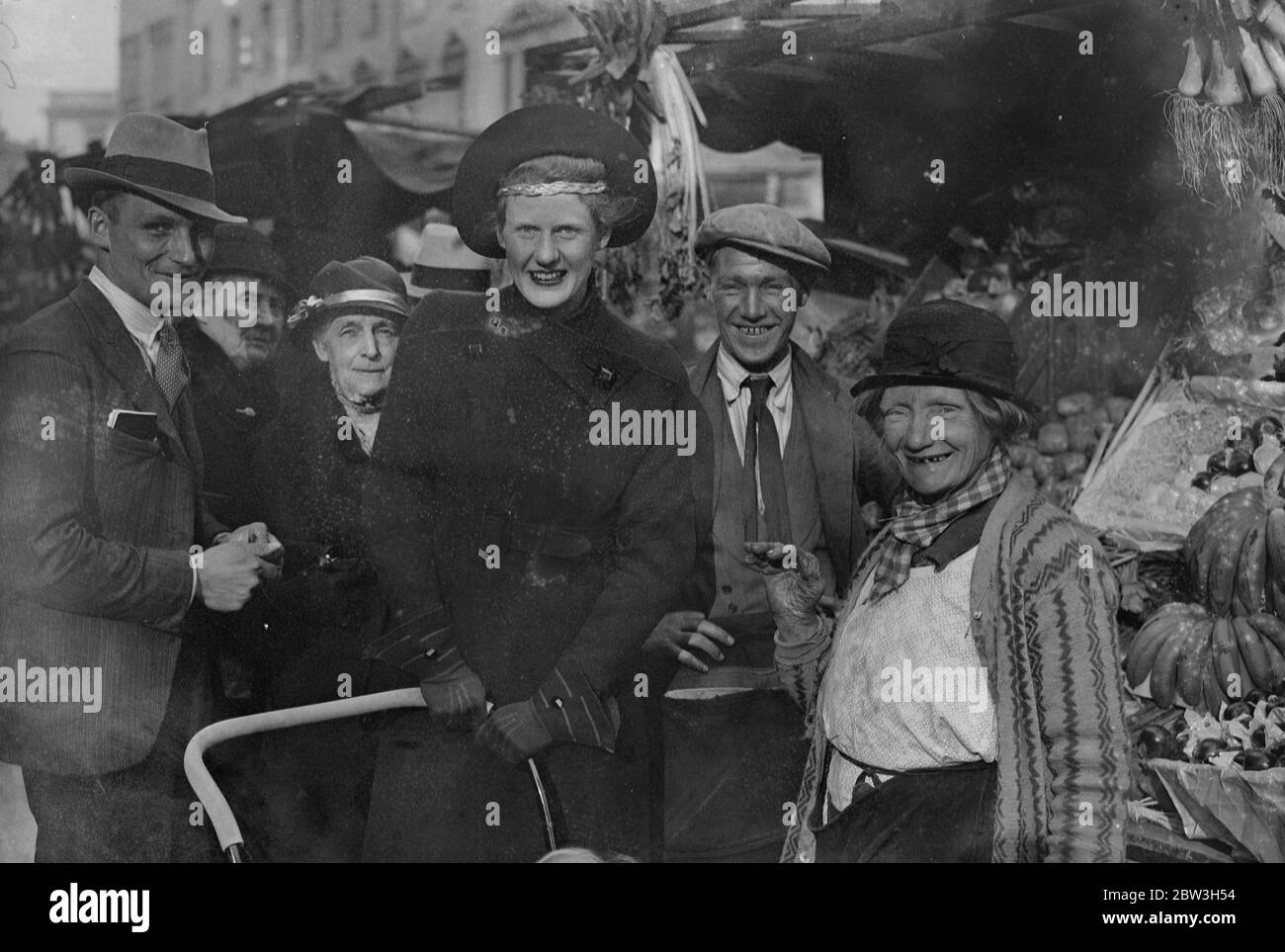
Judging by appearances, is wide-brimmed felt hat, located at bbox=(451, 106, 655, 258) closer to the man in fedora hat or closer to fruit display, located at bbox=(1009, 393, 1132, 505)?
the man in fedora hat

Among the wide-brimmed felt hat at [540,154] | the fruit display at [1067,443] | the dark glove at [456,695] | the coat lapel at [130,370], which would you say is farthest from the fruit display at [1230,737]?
the coat lapel at [130,370]

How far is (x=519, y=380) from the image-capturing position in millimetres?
4738

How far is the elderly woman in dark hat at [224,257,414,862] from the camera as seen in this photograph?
476 cm

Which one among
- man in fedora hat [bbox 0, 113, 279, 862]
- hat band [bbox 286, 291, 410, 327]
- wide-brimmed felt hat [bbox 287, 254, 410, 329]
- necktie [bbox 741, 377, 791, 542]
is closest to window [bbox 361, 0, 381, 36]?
man in fedora hat [bbox 0, 113, 279, 862]

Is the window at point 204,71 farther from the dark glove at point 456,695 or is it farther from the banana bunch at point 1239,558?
the banana bunch at point 1239,558

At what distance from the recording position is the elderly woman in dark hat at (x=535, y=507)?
4707 mm

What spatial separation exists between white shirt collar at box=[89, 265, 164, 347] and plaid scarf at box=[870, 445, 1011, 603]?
7.81ft

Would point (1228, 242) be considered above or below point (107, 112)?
below

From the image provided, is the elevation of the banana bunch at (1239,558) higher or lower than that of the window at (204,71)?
lower

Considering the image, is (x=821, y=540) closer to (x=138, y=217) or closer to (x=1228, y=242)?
(x=1228, y=242)

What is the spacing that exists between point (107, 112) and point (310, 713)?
202 centimetres

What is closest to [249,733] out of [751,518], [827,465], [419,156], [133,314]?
[133,314]

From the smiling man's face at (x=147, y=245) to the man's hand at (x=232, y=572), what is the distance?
0.83 metres
